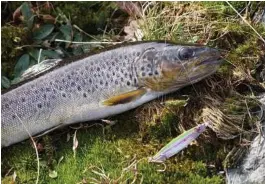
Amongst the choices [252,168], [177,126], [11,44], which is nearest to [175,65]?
[177,126]

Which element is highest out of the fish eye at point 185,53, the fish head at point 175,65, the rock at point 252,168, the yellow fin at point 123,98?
the fish eye at point 185,53

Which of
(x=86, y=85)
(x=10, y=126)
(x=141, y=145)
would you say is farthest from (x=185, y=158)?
(x=10, y=126)

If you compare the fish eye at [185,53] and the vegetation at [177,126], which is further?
the fish eye at [185,53]

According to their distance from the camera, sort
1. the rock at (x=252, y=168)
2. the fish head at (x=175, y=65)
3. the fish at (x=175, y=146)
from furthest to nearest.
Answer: the fish head at (x=175, y=65) < the fish at (x=175, y=146) < the rock at (x=252, y=168)

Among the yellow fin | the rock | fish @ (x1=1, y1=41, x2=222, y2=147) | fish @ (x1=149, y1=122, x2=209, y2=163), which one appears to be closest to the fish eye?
fish @ (x1=1, y1=41, x2=222, y2=147)

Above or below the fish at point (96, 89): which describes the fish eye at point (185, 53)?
above

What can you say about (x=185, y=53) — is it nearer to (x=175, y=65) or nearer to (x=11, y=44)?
(x=175, y=65)

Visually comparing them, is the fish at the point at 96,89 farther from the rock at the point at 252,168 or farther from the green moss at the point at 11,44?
the green moss at the point at 11,44

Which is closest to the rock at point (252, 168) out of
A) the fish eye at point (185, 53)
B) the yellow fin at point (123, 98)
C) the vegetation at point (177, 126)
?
the vegetation at point (177, 126)

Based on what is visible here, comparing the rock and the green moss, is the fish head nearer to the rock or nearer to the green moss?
the rock
